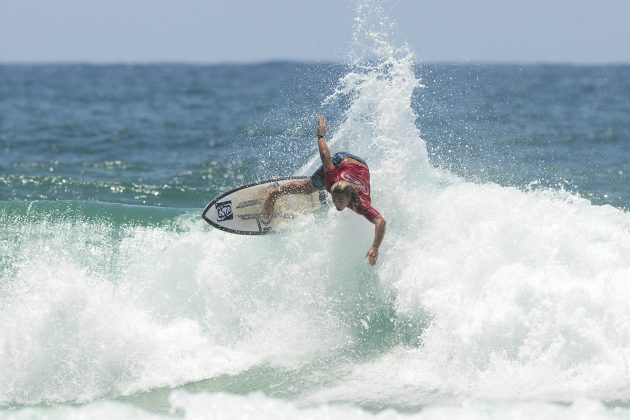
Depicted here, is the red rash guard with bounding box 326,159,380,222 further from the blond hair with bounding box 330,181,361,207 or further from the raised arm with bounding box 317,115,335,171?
the raised arm with bounding box 317,115,335,171

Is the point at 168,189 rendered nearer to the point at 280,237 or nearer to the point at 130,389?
the point at 280,237

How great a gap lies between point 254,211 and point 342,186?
1601mm

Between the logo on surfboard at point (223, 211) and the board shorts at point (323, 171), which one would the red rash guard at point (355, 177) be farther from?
the logo on surfboard at point (223, 211)

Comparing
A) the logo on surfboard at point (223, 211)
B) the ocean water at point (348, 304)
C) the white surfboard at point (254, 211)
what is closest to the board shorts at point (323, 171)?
the white surfboard at point (254, 211)

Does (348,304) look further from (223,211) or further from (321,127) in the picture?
(321,127)

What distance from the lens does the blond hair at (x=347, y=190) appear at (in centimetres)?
883

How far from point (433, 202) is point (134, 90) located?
140 feet

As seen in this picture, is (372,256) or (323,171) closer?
(372,256)

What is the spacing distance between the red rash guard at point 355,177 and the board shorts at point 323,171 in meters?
0.08

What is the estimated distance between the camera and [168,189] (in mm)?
16422

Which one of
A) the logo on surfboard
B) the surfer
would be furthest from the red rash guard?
the logo on surfboard

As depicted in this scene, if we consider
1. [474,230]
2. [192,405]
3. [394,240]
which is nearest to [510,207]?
[474,230]

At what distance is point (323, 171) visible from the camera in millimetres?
9750

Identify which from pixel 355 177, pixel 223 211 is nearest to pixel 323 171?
pixel 355 177
